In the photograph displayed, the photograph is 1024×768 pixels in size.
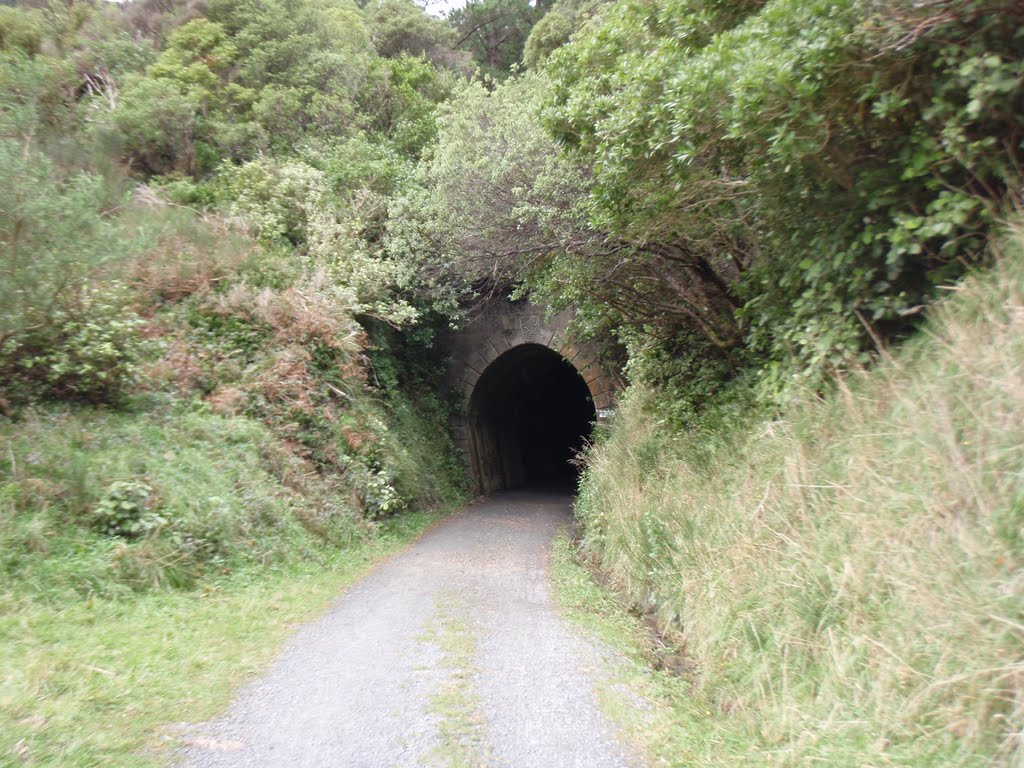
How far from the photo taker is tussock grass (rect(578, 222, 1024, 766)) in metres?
2.78

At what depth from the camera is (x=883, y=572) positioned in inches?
134

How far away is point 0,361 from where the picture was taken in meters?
6.88

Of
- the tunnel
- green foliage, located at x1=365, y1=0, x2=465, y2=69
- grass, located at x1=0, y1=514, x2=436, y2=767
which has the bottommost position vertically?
grass, located at x1=0, y1=514, x2=436, y2=767

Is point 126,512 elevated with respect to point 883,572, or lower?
elevated

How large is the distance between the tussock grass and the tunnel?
9717 millimetres

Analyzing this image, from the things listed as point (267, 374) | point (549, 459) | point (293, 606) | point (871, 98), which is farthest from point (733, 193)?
point (549, 459)

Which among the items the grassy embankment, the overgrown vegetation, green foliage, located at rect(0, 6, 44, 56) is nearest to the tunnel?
the overgrown vegetation

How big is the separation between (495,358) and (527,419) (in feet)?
27.8

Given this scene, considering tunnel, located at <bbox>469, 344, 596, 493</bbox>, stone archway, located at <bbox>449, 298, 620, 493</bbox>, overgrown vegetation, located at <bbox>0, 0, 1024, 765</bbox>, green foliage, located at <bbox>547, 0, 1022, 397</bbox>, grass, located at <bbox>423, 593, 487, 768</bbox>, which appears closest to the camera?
overgrown vegetation, located at <bbox>0, 0, 1024, 765</bbox>

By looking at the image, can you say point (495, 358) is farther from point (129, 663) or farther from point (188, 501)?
point (129, 663)

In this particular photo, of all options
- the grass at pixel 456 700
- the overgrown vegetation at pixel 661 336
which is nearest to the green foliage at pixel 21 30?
the overgrown vegetation at pixel 661 336

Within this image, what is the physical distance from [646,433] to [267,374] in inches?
218

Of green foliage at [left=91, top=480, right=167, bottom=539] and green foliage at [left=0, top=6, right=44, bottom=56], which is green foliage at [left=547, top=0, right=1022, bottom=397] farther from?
green foliage at [left=0, top=6, right=44, bottom=56]

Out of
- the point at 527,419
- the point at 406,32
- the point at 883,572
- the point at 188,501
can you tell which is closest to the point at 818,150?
the point at 883,572
